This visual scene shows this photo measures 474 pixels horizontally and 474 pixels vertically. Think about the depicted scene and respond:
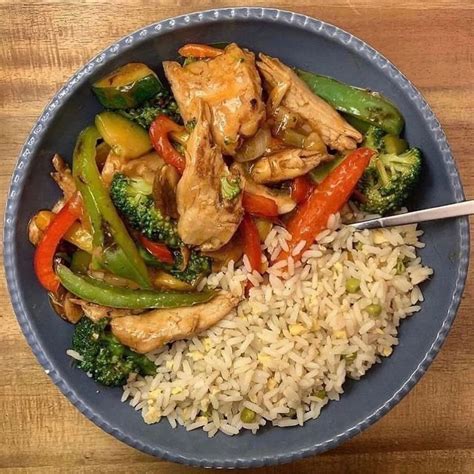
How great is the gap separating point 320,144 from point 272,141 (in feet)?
0.58

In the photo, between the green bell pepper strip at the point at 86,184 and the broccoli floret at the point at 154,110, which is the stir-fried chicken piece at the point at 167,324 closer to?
the green bell pepper strip at the point at 86,184

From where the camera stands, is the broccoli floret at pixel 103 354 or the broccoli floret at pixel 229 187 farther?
the broccoli floret at pixel 103 354

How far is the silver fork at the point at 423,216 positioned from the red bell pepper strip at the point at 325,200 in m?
0.15

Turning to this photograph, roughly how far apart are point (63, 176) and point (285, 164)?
0.83 metres

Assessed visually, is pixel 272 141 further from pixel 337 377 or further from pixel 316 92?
pixel 337 377

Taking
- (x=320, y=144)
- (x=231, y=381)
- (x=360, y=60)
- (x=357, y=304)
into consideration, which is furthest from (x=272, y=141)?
(x=231, y=381)

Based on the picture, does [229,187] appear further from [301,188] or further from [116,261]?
[116,261]

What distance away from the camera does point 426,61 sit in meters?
2.89

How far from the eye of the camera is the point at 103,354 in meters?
2.60

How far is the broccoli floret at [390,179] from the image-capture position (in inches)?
98.8

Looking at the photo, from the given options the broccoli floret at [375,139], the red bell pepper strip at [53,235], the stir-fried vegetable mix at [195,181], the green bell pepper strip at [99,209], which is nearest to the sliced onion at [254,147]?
the stir-fried vegetable mix at [195,181]

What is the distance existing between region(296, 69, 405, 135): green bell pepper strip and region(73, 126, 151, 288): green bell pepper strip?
0.84 m

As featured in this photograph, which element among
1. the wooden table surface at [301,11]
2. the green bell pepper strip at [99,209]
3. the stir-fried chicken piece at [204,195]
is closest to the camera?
the stir-fried chicken piece at [204,195]

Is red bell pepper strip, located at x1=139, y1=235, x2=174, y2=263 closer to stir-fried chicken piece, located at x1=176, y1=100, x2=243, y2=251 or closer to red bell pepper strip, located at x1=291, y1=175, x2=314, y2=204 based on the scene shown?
stir-fried chicken piece, located at x1=176, y1=100, x2=243, y2=251
